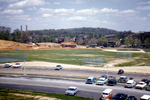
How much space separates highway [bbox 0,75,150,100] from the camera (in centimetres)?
2941

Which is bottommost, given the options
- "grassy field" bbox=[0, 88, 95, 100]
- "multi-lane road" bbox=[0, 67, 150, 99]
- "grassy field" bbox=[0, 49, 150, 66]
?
"grassy field" bbox=[0, 88, 95, 100]

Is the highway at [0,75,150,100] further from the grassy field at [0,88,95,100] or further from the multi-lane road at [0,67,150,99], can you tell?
the grassy field at [0,88,95,100]

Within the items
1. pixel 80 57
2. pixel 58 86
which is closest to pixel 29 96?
pixel 58 86

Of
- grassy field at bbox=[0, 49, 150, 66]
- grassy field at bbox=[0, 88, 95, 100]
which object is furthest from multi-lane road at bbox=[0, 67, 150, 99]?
grassy field at bbox=[0, 49, 150, 66]

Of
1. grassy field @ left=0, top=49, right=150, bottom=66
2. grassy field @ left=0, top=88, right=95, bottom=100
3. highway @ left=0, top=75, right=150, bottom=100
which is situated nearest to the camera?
grassy field @ left=0, top=88, right=95, bottom=100

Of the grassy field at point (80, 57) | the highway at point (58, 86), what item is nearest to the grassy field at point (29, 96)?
the highway at point (58, 86)

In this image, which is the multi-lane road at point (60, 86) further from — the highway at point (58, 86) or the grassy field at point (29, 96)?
the grassy field at point (29, 96)

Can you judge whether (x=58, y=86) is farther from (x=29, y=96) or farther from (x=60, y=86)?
(x=29, y=96)

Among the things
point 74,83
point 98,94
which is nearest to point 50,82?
point 74,83

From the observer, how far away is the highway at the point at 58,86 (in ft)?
96.5

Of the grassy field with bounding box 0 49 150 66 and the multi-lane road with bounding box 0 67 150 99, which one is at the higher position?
the grassy field with bounding box 0 49 150 66

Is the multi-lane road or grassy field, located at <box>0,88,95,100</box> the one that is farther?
the multi-lane road

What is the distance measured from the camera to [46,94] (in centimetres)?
2883

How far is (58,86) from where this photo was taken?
33.8 meters
